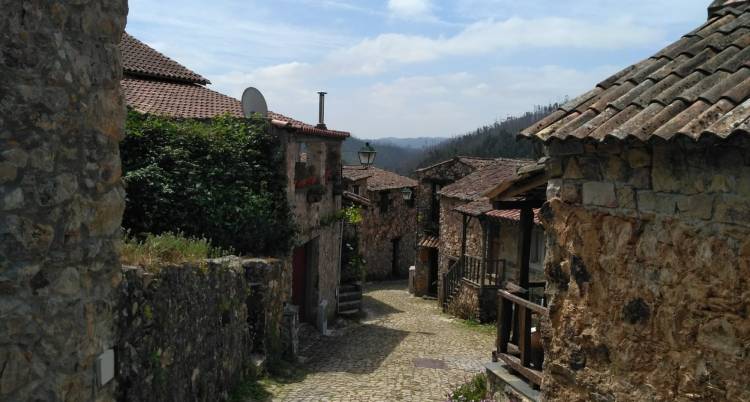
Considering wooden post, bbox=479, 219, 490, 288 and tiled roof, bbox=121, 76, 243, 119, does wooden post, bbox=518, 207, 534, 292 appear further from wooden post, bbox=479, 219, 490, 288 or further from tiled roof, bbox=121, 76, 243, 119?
wooden post, bbox=479, 219, 490, 288

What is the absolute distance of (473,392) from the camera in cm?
831

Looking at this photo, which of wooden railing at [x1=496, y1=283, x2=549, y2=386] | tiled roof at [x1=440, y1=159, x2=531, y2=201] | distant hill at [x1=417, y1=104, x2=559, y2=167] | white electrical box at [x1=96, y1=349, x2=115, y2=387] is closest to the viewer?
white electrical box at [x1=96, y1=349, x2=115, y2=387]

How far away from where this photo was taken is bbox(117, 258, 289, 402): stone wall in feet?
17.0

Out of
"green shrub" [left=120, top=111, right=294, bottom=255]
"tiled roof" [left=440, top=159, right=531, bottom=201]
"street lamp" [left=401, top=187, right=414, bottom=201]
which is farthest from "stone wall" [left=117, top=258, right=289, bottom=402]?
"street lamp" [left=401, top=187, right=414, bottom=201]

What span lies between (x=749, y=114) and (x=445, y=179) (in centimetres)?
2639

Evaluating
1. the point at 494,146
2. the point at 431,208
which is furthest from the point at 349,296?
the point at 494,146

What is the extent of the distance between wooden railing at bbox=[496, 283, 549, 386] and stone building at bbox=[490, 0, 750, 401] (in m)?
1.38

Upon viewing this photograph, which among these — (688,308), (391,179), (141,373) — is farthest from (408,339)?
(391,179)

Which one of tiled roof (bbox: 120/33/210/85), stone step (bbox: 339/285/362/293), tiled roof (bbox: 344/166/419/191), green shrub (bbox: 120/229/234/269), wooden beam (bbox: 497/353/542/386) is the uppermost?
tiled roof (bbox: 120/33/210/85)

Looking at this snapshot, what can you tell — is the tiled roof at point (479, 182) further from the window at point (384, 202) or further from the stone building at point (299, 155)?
the window at point (384, 202)

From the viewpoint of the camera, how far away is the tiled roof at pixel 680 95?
3.72 metres

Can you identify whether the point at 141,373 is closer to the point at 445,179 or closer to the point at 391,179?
the point at 445,179

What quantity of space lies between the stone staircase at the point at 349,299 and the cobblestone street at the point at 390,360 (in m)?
0.50

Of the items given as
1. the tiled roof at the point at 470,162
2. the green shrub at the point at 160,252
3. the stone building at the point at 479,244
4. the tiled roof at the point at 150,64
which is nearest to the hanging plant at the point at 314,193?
the tiled roof at the point at 150,64
